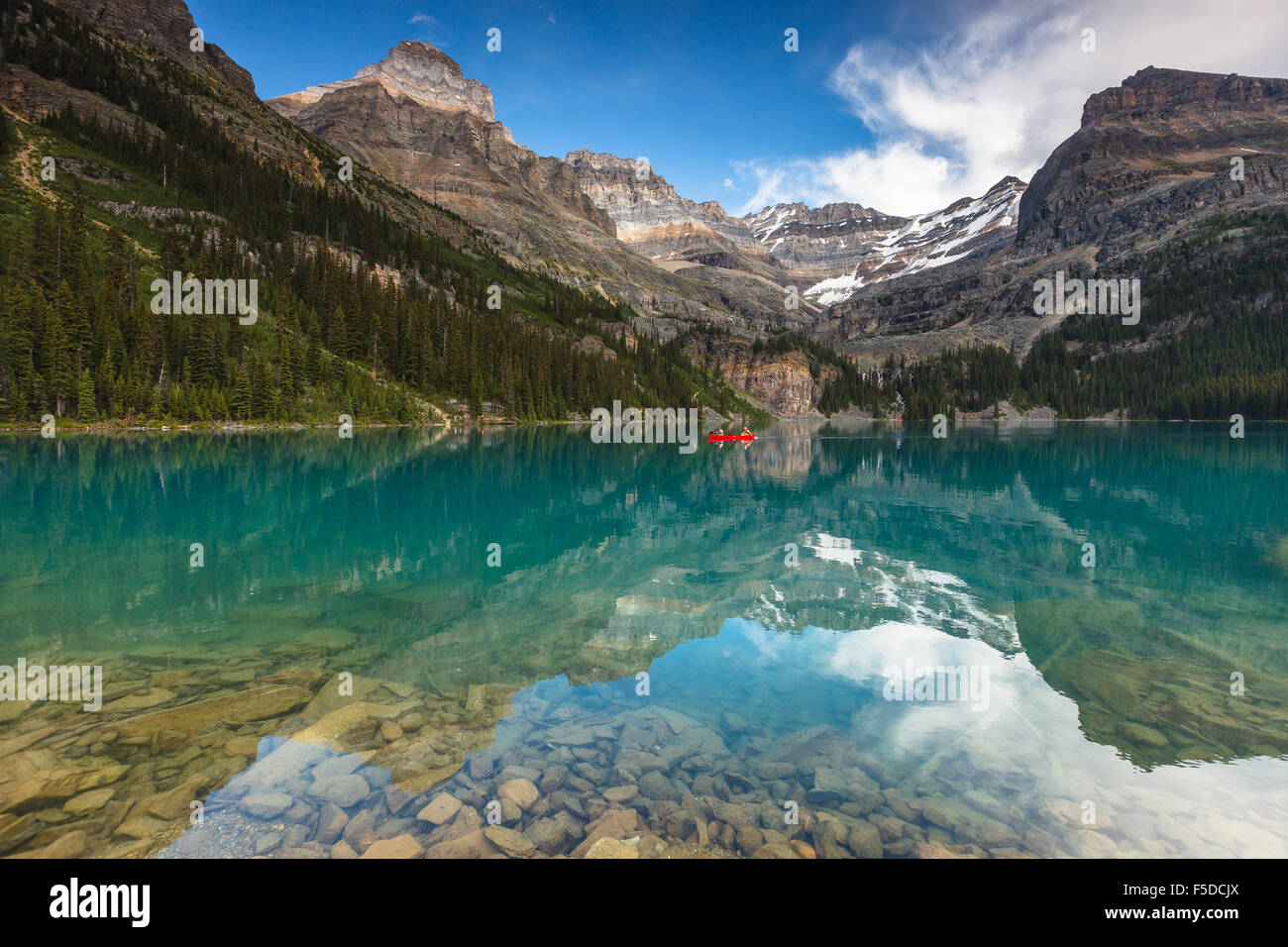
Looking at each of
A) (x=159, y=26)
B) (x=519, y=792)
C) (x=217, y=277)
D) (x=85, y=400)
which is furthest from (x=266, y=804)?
(x=159, y=26)

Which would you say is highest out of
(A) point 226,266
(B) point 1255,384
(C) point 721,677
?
(A) point 226,266

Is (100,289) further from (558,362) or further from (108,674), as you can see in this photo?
(108,674)

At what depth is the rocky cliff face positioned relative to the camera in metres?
164

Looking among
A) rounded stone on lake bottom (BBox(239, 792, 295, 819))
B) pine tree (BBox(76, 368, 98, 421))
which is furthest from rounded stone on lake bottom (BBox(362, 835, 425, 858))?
pine tree (BBox(76, 368, 98, 421))

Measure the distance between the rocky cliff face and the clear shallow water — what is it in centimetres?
22033

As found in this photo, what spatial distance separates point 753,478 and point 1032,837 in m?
43.1

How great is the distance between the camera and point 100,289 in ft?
249

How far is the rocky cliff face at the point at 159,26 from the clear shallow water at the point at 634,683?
22033 cm

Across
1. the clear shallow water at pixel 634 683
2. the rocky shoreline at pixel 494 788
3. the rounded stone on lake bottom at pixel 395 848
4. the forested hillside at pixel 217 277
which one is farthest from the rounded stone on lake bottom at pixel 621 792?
the forested hillside at pixel 217 277

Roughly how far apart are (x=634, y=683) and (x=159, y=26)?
261 meters

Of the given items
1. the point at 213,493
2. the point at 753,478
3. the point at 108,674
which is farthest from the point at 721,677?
the point at 753,478

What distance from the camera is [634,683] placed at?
Result: 39.5 ft

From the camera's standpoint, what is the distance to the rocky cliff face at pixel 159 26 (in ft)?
538

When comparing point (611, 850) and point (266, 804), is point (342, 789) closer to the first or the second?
point (266, 804)
